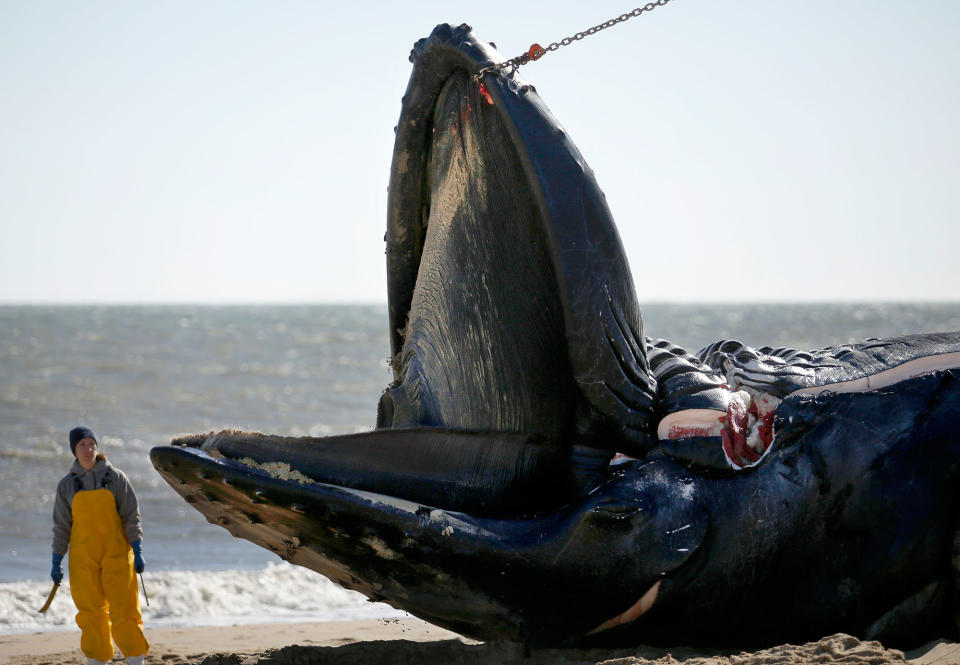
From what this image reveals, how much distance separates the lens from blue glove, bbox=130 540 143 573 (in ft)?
20.2

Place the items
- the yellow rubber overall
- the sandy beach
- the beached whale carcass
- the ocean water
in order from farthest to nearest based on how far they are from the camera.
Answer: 1. the ocean water
2. the yellow rubber overall
3. the sandy beach
4. the beached whale carcass

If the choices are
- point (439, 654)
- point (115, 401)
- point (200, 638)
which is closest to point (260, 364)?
point (115, 401)

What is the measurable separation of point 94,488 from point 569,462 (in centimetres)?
335

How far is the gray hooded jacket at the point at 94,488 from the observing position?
20.4 feet

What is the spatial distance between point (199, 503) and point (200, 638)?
3827 millimetres

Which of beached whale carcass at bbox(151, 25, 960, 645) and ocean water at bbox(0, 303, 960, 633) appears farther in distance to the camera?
ocean water at bbox(0, 303, 960, 633)

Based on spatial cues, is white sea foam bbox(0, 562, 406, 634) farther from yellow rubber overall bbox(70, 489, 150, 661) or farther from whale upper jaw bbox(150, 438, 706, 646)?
whale upper jaw bbox(150, 438, 706, 646)

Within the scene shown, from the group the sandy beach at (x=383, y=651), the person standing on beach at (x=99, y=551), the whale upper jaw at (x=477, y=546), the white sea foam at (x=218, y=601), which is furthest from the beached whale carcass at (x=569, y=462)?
the white sea foam at (x=218, y=601)

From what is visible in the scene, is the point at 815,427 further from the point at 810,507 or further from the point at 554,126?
the point at 554,126

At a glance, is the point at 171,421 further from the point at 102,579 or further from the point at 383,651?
the point at 383,651

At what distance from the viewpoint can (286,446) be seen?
12.4 feet

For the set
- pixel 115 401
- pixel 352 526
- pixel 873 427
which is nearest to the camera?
pixel 352 526

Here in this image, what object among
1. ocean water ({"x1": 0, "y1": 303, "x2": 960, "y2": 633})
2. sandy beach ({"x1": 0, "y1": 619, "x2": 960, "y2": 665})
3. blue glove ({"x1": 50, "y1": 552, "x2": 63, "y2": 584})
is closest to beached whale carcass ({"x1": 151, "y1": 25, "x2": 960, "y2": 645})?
sandy beach ({"x1": 0, "y1": 619, "x2": 960, "y2": 665})

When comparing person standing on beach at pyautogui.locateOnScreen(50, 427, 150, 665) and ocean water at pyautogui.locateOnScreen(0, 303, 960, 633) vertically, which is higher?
person standing on beach at pyautogui.locateOnScreen(50, 427, 150, 665)
